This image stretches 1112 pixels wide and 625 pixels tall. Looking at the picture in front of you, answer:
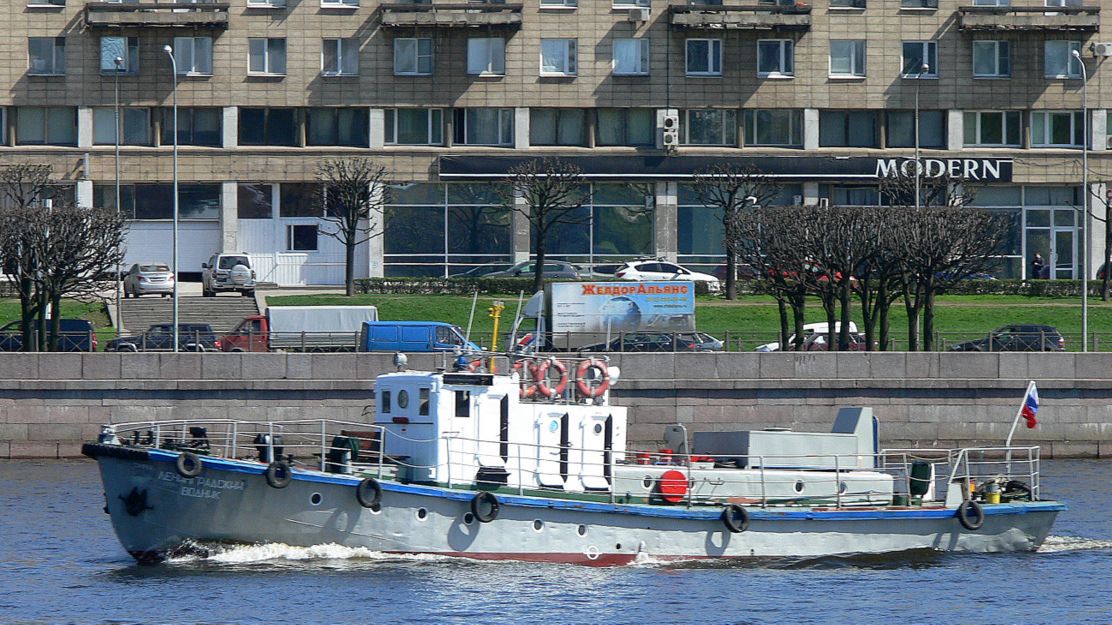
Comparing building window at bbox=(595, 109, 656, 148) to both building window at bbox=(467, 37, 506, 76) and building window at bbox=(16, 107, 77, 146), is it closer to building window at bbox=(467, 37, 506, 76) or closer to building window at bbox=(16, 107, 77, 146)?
building window at bbox=(467, 37, 506, 76)

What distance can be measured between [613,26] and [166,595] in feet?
136

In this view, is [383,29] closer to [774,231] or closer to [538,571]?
[774,231]

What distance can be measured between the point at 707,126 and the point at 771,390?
81.8 feet

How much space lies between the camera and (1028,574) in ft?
76.9

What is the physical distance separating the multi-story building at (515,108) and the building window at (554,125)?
9 cm

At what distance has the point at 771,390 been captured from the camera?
35562 mm

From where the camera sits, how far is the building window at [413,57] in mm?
57562

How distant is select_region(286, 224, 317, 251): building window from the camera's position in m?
58.3

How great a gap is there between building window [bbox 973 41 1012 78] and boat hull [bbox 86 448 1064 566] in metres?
39.2

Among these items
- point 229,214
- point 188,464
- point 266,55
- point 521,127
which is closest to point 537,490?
point 188,464

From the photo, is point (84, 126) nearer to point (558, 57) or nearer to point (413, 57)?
point (413, 57)

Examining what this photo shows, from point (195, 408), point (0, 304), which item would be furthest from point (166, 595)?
point (0, 304)

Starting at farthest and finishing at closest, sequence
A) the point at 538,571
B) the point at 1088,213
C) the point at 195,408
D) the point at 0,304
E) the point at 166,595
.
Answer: the point at 1088,213 → the point at 0,304 → the point at 195,408 → the point at 538,571 → the point at 166,595

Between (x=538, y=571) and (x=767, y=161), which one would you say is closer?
(x=538, y=571)
